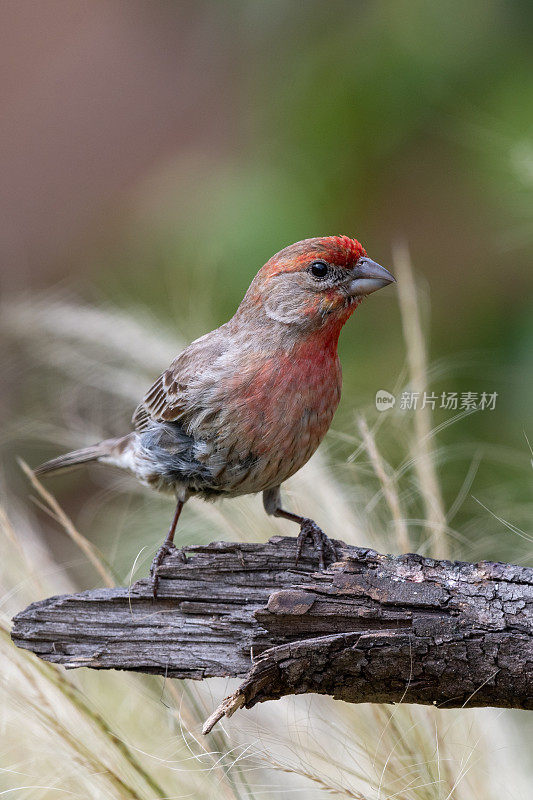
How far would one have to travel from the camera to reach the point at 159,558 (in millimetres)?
3326

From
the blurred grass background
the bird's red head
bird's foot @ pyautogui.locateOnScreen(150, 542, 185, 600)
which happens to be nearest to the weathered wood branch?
bird's foot @ pyautogui.locateOnScreen(150, 542, 185, 600)

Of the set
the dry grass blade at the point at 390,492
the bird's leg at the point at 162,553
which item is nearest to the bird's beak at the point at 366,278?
the dry grass blade at the point at 390,492

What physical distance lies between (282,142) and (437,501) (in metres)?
2.81

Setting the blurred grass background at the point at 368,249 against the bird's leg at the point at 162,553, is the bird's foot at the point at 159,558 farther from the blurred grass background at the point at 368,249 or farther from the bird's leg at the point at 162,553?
the blurred grass background at the point at 368,249

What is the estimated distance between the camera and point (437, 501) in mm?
3381

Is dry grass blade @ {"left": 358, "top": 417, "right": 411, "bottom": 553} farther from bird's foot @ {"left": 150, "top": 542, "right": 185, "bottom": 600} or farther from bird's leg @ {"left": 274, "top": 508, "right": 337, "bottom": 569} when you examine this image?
bird's foot @ {"left": 150, "top": 542, "right": 185, "bottom": 600}

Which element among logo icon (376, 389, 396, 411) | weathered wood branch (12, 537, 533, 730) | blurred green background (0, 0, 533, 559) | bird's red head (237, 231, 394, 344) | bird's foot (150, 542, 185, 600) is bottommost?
weathered wood branch (12, 537, 533, 730)

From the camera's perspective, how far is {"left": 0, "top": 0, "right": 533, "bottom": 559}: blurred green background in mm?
4465

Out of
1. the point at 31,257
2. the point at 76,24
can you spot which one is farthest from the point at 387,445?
the point at 76,24

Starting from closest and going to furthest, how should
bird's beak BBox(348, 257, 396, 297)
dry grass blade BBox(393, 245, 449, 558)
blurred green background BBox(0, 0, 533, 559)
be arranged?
bird's beak BBox(348, 257, 396, 297)
dry grass blade BBox(393, 245, 449, 558)
blurred green background BBox(0, 0, 533, 559)

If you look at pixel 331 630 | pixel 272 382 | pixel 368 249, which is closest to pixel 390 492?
pixel 272 382

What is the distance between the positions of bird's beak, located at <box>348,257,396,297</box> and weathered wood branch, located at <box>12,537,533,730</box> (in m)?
0.88

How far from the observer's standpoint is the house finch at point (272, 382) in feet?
10.7

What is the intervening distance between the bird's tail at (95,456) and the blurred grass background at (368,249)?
0.21 meters
